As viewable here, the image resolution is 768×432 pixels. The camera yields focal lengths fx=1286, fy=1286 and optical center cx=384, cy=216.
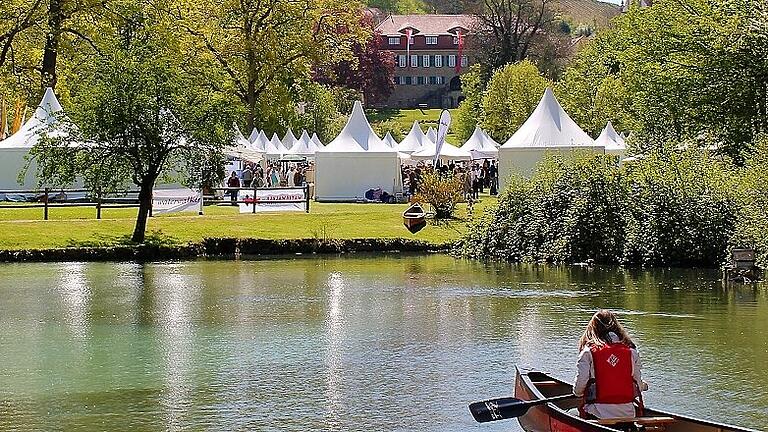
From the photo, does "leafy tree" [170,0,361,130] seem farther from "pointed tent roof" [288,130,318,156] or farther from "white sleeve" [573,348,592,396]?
"white sleeve" [573,348,592,396]

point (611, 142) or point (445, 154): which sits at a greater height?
point (611, 142)

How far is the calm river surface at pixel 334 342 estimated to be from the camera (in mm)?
16859

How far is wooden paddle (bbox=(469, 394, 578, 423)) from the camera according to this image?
44.9 feet

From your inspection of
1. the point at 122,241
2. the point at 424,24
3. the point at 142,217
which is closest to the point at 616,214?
the point at 142,217

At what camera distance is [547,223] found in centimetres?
3838

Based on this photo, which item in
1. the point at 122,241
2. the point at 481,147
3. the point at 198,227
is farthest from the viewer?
the point at 481,147

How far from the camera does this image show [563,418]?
12766 mm

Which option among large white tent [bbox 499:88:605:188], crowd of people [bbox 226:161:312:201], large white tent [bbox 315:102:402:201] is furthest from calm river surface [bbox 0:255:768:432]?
crowd of people [bbox 226:161:312:201]

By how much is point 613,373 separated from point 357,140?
44.0 metres

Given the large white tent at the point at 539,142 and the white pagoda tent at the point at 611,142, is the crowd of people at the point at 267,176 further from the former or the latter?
the white pagoda tent at the point at 611,142

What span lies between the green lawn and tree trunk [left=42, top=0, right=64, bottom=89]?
9087 mm

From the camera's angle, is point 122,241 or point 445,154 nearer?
point 122,241

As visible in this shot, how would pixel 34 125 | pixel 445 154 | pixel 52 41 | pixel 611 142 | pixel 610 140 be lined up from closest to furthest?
pixel 34 125, pixel 52 41, pixel 611 142, pixel 610 140, pixel 445 154

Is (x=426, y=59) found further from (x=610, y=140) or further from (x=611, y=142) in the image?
(x=611, y=142)
